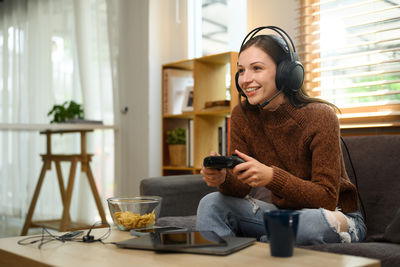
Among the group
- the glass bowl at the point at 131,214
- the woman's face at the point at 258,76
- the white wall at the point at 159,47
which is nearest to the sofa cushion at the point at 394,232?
the woman's face at the point at 258,76

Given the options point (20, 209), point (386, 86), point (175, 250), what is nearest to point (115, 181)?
point (20, 209)

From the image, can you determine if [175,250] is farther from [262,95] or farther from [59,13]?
[59,13]

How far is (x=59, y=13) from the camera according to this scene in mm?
4234

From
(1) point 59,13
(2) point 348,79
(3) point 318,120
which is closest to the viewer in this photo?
(3) point 318,120

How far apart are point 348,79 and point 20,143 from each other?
10.7 feet

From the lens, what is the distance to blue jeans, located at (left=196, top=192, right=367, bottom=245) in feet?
4.25

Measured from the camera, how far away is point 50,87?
14.0ft

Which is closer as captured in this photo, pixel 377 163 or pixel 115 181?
pixel 377 163

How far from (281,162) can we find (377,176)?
1.40 ft

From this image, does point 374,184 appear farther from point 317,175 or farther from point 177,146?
point 177,146

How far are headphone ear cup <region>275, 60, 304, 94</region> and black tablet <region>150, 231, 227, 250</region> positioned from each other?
594 mm

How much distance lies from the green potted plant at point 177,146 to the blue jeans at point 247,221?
1.63m

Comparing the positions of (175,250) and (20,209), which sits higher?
Answer: (175,250)

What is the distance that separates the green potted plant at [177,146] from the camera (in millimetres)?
3107
